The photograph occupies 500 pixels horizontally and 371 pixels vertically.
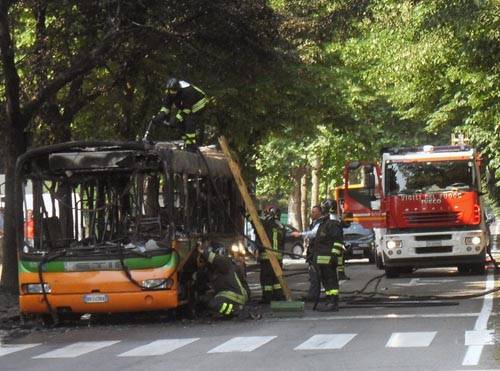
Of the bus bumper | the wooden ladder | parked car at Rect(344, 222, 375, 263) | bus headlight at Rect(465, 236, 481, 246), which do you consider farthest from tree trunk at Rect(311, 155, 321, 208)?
the bus bumper

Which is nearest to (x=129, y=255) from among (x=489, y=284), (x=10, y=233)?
(x=10, y=233)

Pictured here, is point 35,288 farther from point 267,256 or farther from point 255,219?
point 267,256

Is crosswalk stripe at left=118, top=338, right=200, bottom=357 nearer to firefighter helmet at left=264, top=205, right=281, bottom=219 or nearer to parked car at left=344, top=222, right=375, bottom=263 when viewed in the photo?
firefighter helmet at left=264, top=205, right=281, bottom=219

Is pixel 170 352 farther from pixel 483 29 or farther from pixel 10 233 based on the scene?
pixel 483 29

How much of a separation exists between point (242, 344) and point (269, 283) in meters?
5.30

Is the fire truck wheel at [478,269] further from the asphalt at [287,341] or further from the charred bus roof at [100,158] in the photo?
the charred bus roof at [100,158]

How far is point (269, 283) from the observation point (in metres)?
17.4

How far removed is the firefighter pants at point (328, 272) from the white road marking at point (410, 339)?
3309 mm

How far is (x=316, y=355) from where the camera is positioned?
11.0 m

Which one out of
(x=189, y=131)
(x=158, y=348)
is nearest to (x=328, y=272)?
(x=189, y=131)

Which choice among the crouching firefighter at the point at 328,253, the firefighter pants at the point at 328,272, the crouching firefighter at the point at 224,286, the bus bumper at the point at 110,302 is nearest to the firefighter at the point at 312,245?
the crouching firefighter at the point at 328,253

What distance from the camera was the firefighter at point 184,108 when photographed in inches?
640

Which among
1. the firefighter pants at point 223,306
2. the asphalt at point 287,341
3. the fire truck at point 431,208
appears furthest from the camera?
the fire truck at point 431,208

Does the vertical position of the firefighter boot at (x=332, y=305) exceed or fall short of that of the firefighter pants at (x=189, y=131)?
it falls short
